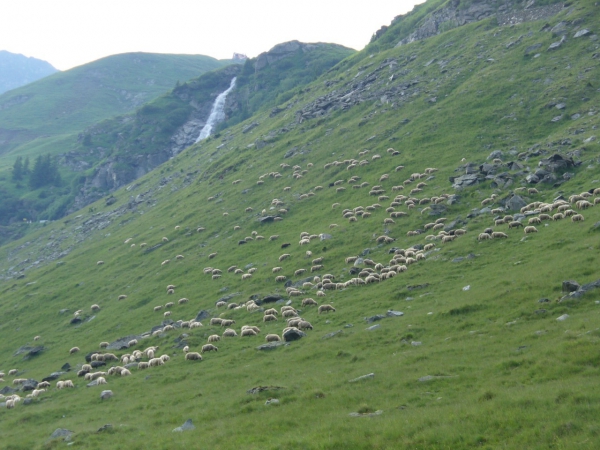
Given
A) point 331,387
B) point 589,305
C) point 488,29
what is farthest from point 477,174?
point 488,29

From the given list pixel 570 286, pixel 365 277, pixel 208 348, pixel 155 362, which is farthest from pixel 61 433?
pixel 570 286

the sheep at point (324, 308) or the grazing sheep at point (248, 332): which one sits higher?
the sheep at point (324, 308)

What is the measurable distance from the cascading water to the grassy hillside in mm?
68616

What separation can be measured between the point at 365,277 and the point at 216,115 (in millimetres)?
151367

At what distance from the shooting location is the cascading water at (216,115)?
174 meters

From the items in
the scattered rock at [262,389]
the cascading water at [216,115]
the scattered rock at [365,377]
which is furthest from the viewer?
the cascading water at [216,115]

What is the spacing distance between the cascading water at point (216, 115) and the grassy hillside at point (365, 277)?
6862cm

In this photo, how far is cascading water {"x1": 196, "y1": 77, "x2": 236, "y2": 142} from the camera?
174 metres

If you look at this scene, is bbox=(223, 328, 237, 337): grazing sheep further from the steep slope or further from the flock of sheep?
the steep slope

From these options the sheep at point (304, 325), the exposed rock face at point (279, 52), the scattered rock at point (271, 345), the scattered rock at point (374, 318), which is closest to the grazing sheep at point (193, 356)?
the scattered rock at point (271, 345)

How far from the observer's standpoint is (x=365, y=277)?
38156 millimetres

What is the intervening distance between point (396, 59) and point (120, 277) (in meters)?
61.5

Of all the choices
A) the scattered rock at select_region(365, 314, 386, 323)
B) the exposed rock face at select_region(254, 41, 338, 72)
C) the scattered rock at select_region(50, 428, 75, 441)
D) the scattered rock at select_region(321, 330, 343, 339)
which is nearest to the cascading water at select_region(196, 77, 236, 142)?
the exposed rock face at select_region(254, 41, 338, 72)

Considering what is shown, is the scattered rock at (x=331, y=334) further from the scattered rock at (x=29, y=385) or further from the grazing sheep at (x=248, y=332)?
the scattered rock at (x=29, y=385)
